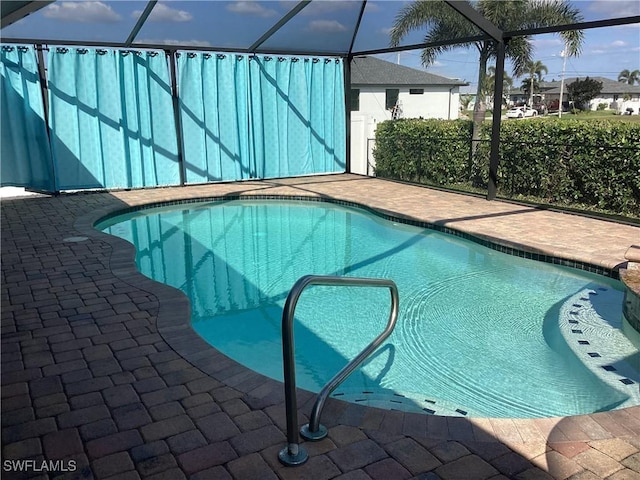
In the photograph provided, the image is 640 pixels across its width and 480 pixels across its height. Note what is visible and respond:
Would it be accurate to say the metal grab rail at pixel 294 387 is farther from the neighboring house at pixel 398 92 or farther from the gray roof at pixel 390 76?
the gray roof at pixel 390 76

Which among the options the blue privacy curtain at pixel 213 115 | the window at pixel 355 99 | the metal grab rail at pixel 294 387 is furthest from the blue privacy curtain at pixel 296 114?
the window at pixel 355 99

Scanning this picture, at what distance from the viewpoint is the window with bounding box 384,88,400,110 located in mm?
24578

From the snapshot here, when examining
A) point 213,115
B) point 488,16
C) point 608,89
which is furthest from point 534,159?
point 608,89

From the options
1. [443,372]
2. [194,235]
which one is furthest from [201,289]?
[443,372]

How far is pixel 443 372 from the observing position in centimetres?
359

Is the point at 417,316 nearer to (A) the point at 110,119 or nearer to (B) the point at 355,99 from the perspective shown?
(A) the point at 110,119

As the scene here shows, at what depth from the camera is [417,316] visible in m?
4.51

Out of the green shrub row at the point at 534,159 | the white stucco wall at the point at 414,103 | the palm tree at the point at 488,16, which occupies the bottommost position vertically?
the green shrub row at the point at 534,159

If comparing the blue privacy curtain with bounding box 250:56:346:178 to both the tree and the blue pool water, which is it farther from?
the tree

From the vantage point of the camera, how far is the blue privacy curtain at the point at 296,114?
10.5 meters

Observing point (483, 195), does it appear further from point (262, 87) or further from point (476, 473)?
point (476, 473)

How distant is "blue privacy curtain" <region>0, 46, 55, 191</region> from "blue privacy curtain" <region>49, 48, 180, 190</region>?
0.21m

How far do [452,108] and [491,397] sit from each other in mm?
26854

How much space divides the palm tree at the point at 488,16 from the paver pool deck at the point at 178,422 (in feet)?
22.5
